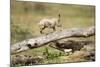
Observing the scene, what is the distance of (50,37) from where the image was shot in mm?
2646

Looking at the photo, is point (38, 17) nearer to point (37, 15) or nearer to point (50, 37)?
point (37, 15)

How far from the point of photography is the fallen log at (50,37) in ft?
8.23

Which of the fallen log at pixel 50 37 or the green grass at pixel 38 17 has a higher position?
the green grass at pixel 38 17

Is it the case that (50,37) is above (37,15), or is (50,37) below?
below

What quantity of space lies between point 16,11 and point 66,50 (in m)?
0.84

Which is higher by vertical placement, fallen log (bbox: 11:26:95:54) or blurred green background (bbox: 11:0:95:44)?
blurred green background (bbox: 11:0:95:44)

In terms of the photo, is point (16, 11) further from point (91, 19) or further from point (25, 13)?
point (91, 19)

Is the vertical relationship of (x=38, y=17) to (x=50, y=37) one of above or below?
above

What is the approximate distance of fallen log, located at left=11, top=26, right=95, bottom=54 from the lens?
8.23ft

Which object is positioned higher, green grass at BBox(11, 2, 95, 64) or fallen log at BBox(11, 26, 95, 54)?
green grass at BBox(11, 2, 95, 64)

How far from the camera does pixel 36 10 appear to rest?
2588mm

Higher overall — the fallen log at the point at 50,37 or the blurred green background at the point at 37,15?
the blurred green background at the point at 37,15

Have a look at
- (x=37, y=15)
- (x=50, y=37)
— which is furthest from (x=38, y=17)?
(x=50, y=37)
